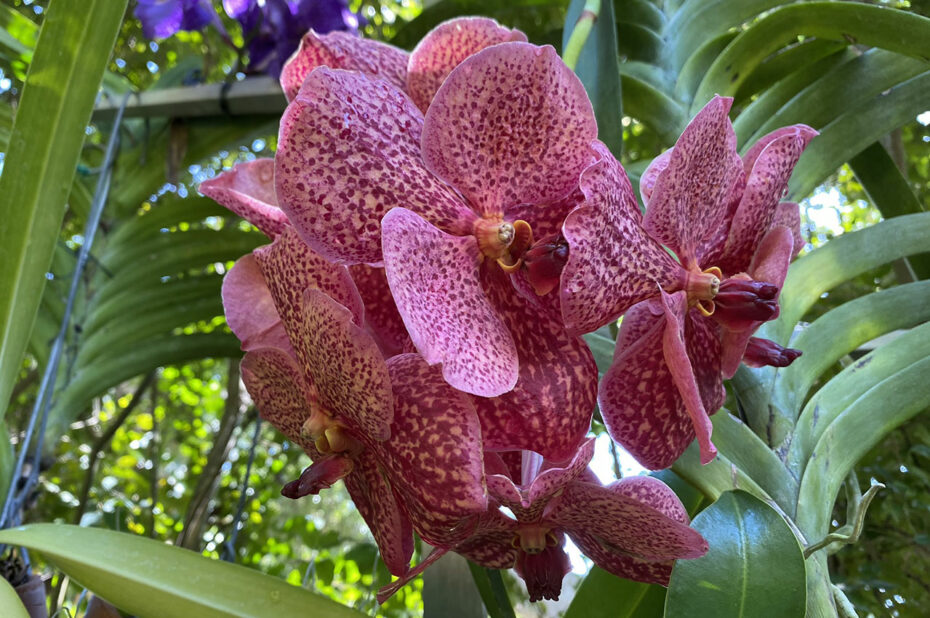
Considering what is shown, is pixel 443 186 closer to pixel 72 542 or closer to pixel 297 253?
pixel 297 253

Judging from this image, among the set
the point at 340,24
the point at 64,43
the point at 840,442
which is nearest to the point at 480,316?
the point at 840,442

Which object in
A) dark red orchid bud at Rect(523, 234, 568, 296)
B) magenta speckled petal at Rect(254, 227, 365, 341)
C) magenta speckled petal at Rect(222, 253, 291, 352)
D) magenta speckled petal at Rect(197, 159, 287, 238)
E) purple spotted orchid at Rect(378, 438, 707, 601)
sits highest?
magenta speckled petal at Rect(197, 159, 287, 238)

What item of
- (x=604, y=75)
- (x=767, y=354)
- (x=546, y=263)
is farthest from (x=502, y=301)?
(x=604, y=75)

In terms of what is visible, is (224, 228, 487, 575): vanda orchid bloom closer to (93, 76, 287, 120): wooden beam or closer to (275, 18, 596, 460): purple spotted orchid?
(275, 18, 596, 460): purple spotted orchid

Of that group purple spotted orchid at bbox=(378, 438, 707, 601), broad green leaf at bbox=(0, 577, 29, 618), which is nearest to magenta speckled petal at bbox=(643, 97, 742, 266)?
purple spotted orchid at bbox=(378, 438, 707, 601)

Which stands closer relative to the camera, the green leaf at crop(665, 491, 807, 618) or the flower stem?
the green leaf at crop(665, 491, 807, 618)

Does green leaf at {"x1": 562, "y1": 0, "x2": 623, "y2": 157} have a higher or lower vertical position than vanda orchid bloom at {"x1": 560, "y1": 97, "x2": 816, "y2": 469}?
higher

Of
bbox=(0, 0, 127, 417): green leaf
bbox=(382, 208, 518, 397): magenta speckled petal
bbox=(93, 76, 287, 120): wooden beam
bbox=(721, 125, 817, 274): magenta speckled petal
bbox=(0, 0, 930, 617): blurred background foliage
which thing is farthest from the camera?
bbox=(93, 76, 287, 120): wooden beam
